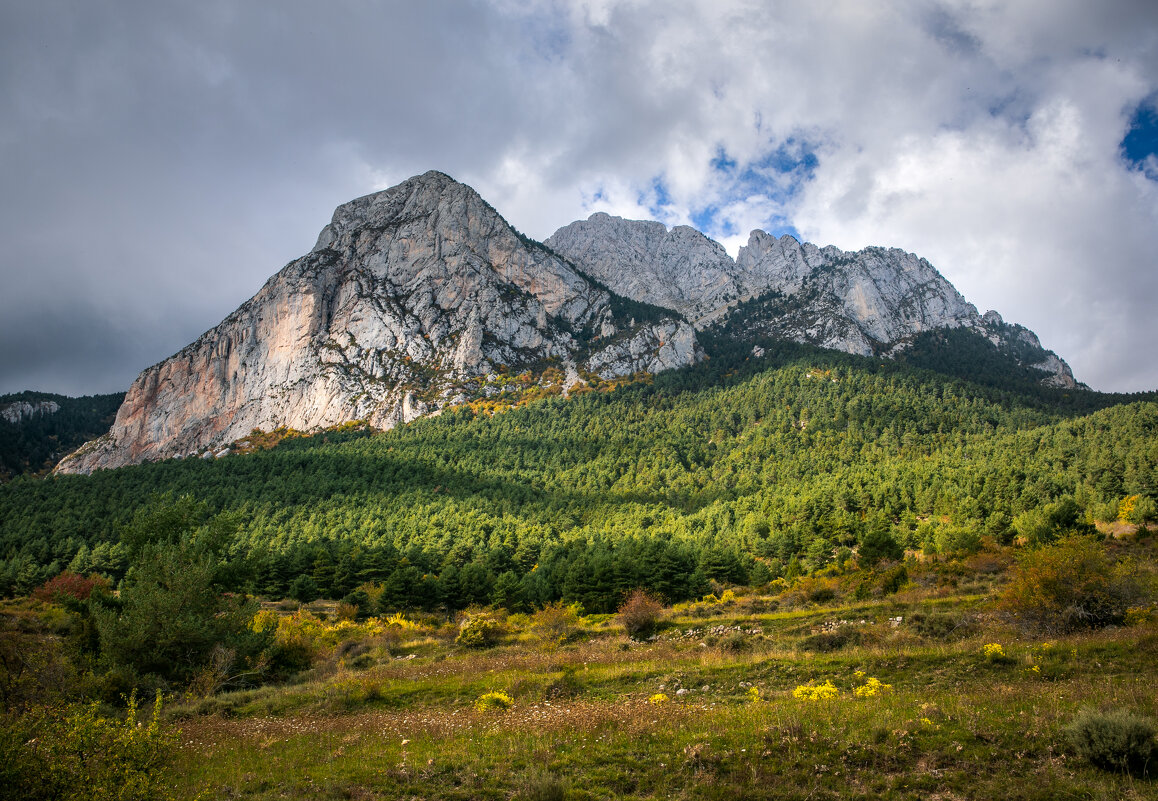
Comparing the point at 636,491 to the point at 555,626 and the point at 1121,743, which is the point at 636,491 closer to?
the point at 555,626

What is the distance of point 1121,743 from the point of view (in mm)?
8219

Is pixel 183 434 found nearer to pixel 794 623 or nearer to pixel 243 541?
pixel 243 541

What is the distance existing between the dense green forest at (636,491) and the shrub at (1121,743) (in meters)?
33.2

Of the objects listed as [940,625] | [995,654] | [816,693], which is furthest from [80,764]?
[940,625]

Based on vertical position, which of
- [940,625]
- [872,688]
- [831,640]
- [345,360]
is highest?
[345,360]

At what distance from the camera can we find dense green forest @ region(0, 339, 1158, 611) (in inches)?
2176

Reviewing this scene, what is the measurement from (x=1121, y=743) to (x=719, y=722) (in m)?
7.26

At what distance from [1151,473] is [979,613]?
57.8m

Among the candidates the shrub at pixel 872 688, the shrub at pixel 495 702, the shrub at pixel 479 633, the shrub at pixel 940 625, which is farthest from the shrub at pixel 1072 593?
the shrub at pixel 479 633

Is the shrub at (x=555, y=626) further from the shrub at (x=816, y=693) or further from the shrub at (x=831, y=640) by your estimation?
the shrub at (x=816, y=693)

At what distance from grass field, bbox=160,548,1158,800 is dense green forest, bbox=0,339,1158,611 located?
15575mm

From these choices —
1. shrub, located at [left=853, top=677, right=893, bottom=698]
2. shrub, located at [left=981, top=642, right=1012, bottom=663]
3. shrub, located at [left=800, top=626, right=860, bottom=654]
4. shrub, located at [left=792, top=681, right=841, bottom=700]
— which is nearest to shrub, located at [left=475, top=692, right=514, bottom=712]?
shrub, located at [left=792, top=681, right=841, bottom=700]

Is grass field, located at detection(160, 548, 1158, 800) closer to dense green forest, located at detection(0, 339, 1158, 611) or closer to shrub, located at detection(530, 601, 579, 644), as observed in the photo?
shrub, located at detection(530, 601, 579, 644)

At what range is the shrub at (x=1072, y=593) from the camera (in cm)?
1927
